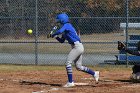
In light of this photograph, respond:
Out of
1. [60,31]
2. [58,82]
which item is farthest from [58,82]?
[60,31]

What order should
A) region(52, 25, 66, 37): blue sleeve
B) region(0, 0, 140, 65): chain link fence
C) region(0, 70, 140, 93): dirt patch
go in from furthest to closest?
region(0, 0, 140, 65): chain link fence → region(52, 25, 66, 37): blue sleeve → region(0, 70, 140, 93): dirt patch

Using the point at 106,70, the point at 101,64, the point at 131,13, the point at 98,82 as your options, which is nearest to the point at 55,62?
the point at 101,64

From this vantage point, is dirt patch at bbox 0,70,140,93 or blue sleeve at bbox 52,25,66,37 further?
blue sleeve at bbox 52,25,66,37

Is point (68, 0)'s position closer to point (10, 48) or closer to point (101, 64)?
point (101, 64)

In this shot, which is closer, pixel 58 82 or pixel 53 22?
pixel 58 82

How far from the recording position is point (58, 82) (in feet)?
44.3

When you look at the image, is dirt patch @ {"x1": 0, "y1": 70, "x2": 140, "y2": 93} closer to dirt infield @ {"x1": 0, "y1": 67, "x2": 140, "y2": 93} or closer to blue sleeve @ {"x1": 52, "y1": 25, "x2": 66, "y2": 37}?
dirt infield @ {"x1": 0, "y1": 67, "x2": 140, "y2": 93}

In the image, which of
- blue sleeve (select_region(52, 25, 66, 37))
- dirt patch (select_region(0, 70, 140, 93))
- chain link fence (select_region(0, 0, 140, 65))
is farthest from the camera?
chain link fence (select_region(0, 0, 140, 65))

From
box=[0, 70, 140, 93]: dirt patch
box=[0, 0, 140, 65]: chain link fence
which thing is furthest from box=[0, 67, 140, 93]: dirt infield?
box=[0, 0, 140, 65]: chain link fence

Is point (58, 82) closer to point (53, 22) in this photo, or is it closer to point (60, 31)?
point (60, 31)

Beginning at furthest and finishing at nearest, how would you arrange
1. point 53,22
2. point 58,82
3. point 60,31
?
point 53,22
point 58,82
point 60,31

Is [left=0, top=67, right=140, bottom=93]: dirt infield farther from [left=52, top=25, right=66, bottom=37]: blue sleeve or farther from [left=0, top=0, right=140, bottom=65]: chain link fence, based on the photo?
[left=0, top=0, right=140, bottom=65]: chain link fence

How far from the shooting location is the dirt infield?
462 inches

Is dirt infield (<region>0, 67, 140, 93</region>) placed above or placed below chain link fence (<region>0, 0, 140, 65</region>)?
below
